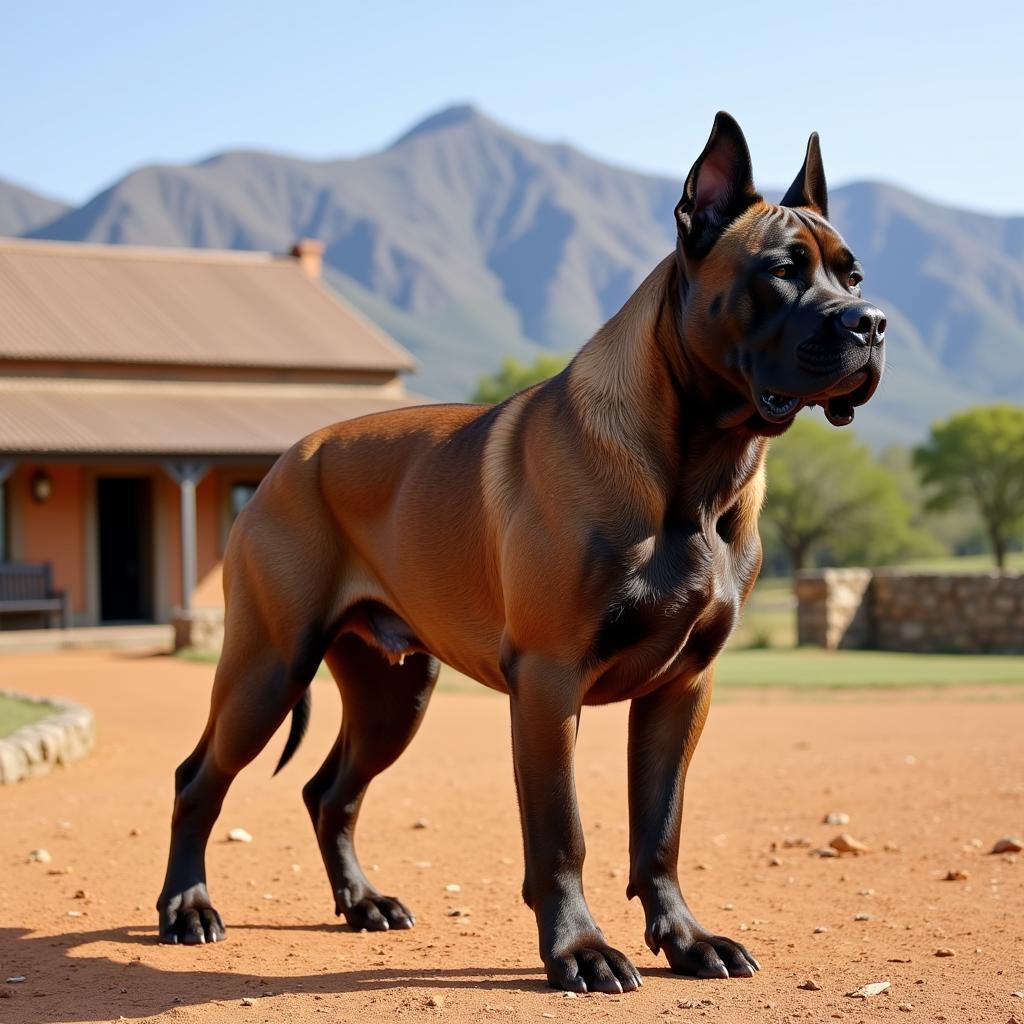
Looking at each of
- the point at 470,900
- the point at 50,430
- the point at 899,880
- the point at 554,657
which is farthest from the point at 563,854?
the point at 50,430

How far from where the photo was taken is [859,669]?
61.1 feet

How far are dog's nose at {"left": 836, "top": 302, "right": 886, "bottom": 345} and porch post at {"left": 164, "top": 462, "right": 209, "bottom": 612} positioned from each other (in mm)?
20550

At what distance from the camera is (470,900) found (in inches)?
237

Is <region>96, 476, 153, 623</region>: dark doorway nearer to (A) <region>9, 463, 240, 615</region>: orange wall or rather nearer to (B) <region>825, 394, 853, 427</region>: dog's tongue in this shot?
(A) <region>9, 463, 240, 615</region>: orange wall

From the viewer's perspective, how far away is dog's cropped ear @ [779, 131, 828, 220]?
4480 millimetres

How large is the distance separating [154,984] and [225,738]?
3.20 ft

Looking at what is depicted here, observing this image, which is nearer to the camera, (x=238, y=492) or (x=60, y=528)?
(x=60, y=528)

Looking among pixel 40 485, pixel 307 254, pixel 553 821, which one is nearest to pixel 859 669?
pixel 40 485

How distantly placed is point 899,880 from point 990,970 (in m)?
1.71

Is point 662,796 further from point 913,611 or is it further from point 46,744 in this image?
point 913,611

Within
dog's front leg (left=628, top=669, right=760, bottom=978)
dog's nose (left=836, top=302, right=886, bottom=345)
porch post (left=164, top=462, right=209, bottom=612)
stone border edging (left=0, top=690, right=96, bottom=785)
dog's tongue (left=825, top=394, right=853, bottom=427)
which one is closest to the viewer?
dog's nose (left=836, top=302, right=886, bottom=345)

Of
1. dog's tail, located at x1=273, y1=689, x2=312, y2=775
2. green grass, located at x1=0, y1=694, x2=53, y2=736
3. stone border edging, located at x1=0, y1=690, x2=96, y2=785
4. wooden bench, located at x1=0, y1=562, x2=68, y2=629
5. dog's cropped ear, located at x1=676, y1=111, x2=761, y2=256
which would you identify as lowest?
wooden bench, located at x1=0, y1=562, x2=68, y2=629

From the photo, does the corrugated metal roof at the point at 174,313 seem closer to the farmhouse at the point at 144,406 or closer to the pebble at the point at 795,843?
the farmhouse at the point at 144,406

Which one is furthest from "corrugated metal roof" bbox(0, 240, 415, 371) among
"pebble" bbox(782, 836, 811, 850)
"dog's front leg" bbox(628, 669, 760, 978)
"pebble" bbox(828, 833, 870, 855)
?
"dog's front leg" bbox(628, 669, 760, 978)
